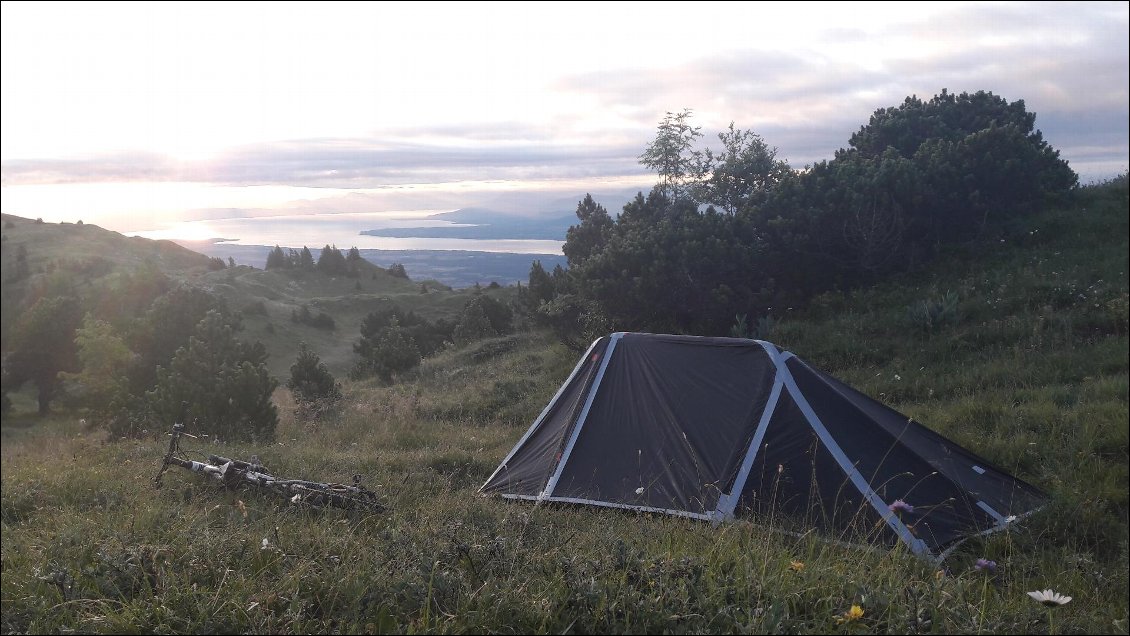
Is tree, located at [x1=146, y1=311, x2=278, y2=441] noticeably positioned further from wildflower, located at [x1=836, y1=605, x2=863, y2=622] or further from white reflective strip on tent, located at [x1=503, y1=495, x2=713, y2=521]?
wildflower, located at [x1=836, y1=605, x2=863, y2=622]

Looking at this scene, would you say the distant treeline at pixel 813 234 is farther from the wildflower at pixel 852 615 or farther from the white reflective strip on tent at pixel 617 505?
the wildflower at pixel 852 615

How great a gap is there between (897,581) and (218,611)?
301 centimetres

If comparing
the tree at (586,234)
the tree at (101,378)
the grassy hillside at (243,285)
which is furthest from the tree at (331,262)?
the tree at (101,378)

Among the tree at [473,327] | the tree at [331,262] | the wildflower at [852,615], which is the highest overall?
the tree at [331,262]

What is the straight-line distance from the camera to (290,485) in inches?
232

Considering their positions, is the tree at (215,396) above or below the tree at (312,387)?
above

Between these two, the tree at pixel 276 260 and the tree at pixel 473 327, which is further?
the tree at pixel 276 260

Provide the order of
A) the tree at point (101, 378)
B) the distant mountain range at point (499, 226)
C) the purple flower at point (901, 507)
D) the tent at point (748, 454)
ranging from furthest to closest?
1. the distant mountain range at point (499, 226)
2. the tree at point (101, 378)
3. the tent at point (748, 454)
4. the purple flower at point (901, 507)

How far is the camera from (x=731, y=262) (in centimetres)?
1395

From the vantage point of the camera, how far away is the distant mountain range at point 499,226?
1944 cm

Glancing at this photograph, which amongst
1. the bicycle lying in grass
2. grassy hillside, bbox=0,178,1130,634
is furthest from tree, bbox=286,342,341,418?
the bicycle lying in grass

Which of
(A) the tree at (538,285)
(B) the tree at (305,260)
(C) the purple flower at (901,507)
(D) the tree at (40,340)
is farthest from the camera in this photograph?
(B) the tree at (305,260)

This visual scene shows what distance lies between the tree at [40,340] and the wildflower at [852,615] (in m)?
3.31

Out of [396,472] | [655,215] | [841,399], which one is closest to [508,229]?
[655,215]
